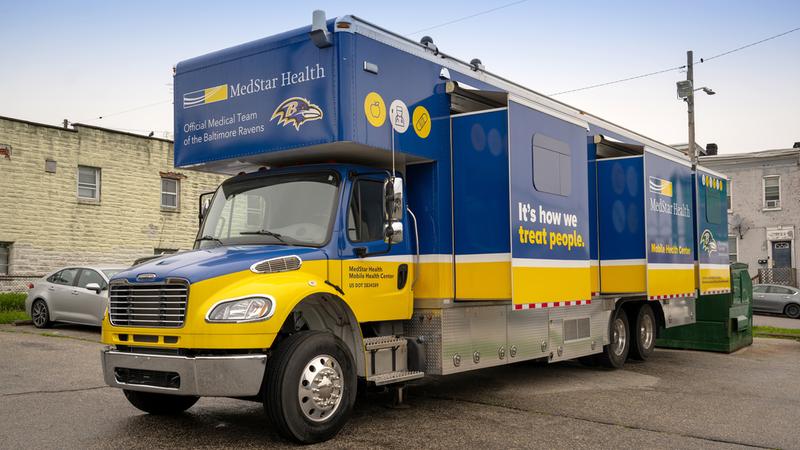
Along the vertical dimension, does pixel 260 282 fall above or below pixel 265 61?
below

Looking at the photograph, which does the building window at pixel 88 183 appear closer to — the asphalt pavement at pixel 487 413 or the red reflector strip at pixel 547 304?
the asphalt pavement at pixel 487 413

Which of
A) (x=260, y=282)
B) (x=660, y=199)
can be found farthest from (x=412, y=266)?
(x=660, y=199)

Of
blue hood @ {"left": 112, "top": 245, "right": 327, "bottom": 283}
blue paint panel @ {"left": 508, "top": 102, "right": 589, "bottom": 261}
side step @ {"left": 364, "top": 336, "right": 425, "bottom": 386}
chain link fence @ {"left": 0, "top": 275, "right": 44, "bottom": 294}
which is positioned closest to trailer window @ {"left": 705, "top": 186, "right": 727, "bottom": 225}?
blue paint panel @ {"left": 508, "top": 102, "right": 589, "bottom": 261}

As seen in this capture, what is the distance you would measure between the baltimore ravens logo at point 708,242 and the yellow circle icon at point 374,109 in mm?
8551

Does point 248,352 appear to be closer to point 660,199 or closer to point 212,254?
point 212,254

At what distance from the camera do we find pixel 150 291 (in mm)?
6688

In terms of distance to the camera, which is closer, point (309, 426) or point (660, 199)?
point (309, 426)

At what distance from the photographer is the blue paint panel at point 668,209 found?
11859 mm

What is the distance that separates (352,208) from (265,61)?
5.78ft

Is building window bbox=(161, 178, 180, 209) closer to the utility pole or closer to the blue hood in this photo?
the utility pole

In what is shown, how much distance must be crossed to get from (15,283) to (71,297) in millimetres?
9091

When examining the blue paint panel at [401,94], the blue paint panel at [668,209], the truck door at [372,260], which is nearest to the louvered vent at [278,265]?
the truck door at [372,260]

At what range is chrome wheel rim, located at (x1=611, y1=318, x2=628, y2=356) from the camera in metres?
12.0

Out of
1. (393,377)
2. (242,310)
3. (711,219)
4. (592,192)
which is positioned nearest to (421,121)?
(393,377)
